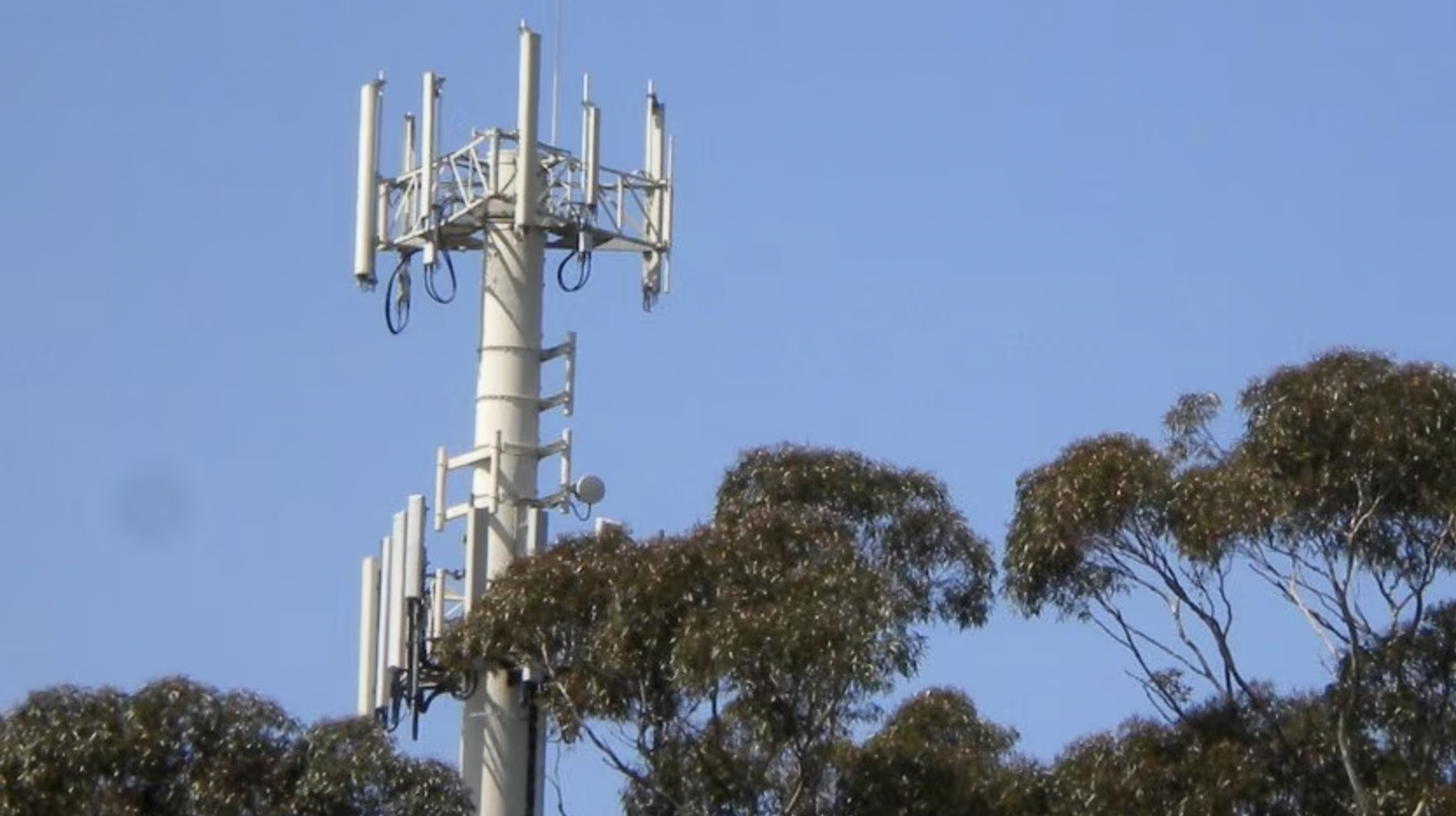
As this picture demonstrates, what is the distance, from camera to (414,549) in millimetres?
46156

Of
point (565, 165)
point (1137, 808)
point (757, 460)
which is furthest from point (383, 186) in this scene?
point (1137, 808)

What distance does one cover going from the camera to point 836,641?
40.5 m

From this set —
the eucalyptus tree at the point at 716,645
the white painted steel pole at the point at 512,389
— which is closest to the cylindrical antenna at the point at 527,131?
the white painted steel pole at the point at 512,389

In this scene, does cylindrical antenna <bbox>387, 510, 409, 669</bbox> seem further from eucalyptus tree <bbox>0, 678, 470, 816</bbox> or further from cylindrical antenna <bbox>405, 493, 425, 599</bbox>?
eucalyptus tree <bbox>0, 678, 470, 816</bbox>

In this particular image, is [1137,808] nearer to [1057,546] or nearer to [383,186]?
[1057,546]

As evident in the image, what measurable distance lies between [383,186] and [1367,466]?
520 inches

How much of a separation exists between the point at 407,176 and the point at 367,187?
20.6 inches

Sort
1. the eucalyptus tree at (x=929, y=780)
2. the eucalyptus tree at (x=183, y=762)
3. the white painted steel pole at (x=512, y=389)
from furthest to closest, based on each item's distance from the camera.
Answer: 1. the white painted steel pole at (x=512, y=389)
2. the eucalyptus tree at (x=929, y=780)
3. the eucalyptus tree at (x=183, y=762)

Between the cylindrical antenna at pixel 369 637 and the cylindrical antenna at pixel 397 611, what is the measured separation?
1.68ft

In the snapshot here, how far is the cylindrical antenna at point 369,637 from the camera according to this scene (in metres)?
46.3

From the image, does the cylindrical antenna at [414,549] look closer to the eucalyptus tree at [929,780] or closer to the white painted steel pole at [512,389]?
the white painted steel pole at [512,389]

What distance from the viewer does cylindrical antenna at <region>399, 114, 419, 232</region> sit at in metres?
48.5

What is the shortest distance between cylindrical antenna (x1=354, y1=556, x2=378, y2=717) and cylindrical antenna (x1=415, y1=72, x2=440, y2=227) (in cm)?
446

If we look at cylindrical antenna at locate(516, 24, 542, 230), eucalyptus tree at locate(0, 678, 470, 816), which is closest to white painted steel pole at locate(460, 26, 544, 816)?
cylindrical antenna at locate(516, 24, 542, 230)
